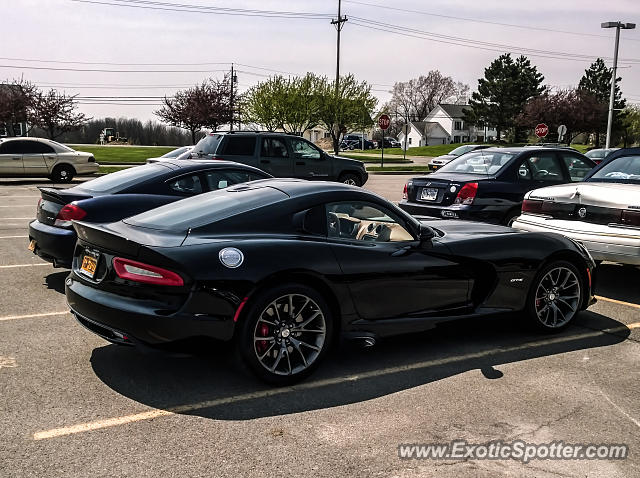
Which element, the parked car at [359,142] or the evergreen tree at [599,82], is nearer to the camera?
the parked car at [359,142]

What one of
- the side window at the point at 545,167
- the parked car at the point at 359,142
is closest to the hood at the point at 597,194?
the side window at the point at 545,167

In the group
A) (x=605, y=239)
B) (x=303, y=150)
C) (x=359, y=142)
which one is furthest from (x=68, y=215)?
(x=359, y=142)

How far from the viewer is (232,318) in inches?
168

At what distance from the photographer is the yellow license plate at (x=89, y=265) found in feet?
15.0

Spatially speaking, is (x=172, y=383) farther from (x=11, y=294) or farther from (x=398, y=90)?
(x=398, y=90)

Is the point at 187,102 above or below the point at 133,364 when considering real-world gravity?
above

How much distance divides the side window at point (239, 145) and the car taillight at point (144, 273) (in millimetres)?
10742

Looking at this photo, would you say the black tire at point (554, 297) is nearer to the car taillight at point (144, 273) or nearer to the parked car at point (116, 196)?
the car taillight at point (144, 273)

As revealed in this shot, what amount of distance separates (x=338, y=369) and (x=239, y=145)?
10.9m

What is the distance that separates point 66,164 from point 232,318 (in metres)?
18.9

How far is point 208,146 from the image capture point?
1503cm

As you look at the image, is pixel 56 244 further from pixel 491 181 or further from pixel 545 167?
pixel 545 167

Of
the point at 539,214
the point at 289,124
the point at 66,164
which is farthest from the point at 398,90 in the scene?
the point at 539,214

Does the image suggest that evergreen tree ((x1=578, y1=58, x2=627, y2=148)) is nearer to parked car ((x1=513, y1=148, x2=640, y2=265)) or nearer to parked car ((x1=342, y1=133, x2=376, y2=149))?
parked car ((x1=342, y1=133, x2=376, y2=149))
